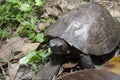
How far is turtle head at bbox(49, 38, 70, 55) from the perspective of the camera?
372 centimetres

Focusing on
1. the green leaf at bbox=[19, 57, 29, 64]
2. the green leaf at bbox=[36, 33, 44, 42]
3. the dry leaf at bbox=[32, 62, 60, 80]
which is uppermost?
the green leaf at bbox=[36, 33, 44, 42]

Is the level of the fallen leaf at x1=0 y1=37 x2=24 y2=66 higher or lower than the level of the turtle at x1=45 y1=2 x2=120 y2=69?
lower

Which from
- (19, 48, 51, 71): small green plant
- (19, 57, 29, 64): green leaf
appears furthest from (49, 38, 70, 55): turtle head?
(19, 57, 29, 64): green leaf

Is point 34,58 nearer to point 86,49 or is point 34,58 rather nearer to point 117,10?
point 86,49

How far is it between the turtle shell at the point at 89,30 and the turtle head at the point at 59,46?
6cm

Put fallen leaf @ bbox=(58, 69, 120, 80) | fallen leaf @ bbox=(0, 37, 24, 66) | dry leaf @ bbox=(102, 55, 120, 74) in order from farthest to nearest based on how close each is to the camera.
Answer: fallen leaf @ bbox=(0, 37, 24, 66) → dry leaf @ bbox=(102, 55, 120, 74) → fallen leaf @ bbox=(58, 69, 120, 80)

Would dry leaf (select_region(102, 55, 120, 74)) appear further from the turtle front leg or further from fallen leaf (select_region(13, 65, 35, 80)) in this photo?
fallen leaf (select_region(13, 65, 35, 80))

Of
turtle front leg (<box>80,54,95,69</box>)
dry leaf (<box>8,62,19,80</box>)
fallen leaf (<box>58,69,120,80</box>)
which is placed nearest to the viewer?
fallen leaf (<box>58,69,120,80</box>)

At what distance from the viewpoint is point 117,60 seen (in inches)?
134

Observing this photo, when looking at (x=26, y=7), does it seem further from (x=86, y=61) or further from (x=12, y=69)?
(x=86, y=61)

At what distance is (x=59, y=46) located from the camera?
3.72 m

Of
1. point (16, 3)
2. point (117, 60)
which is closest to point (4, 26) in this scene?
point (16, 3)

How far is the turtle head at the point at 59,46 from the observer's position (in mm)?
3723

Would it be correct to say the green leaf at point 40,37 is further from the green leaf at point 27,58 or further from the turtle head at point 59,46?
the turtle head at point 59,46
